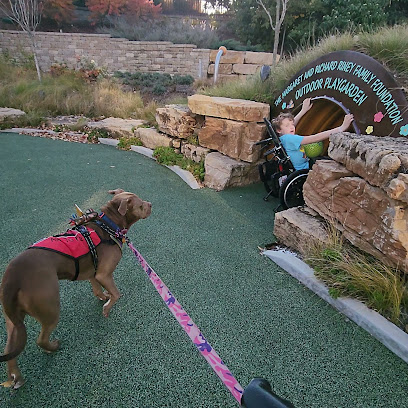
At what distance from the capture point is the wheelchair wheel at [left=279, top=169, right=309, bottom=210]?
13.3 ft

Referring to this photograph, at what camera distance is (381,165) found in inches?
96.7

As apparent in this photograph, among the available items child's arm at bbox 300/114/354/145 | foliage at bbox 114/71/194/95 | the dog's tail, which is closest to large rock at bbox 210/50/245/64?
foliage at bbox 114/71/194/95

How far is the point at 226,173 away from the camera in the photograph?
519 cm

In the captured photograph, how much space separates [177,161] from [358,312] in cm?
460

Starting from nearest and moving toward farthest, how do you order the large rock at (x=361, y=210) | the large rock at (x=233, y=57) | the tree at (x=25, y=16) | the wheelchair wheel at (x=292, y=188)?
the large rock at (x=361, y=210) → the wheelchair wheel at (x=292, y=188) → the tree at (x=25, y=16) → the large rock at (x=233, y=57)

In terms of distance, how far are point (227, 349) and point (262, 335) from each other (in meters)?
0.32

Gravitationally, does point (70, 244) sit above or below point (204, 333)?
above

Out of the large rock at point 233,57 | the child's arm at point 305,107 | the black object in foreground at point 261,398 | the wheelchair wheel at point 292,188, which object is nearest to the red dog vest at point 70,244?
the black object in foreground at point 261,398

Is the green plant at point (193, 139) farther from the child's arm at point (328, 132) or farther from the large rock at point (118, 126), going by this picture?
the child's arm at point (328, 132)

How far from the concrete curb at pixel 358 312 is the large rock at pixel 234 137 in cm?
237

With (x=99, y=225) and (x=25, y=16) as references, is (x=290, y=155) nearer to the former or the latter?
(x=99, y=225)

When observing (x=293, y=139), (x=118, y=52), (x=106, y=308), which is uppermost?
(x=118, y=52)

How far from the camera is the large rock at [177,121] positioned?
6.28 meters

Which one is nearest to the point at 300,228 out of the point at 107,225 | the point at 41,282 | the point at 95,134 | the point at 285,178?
the point at 285,178
